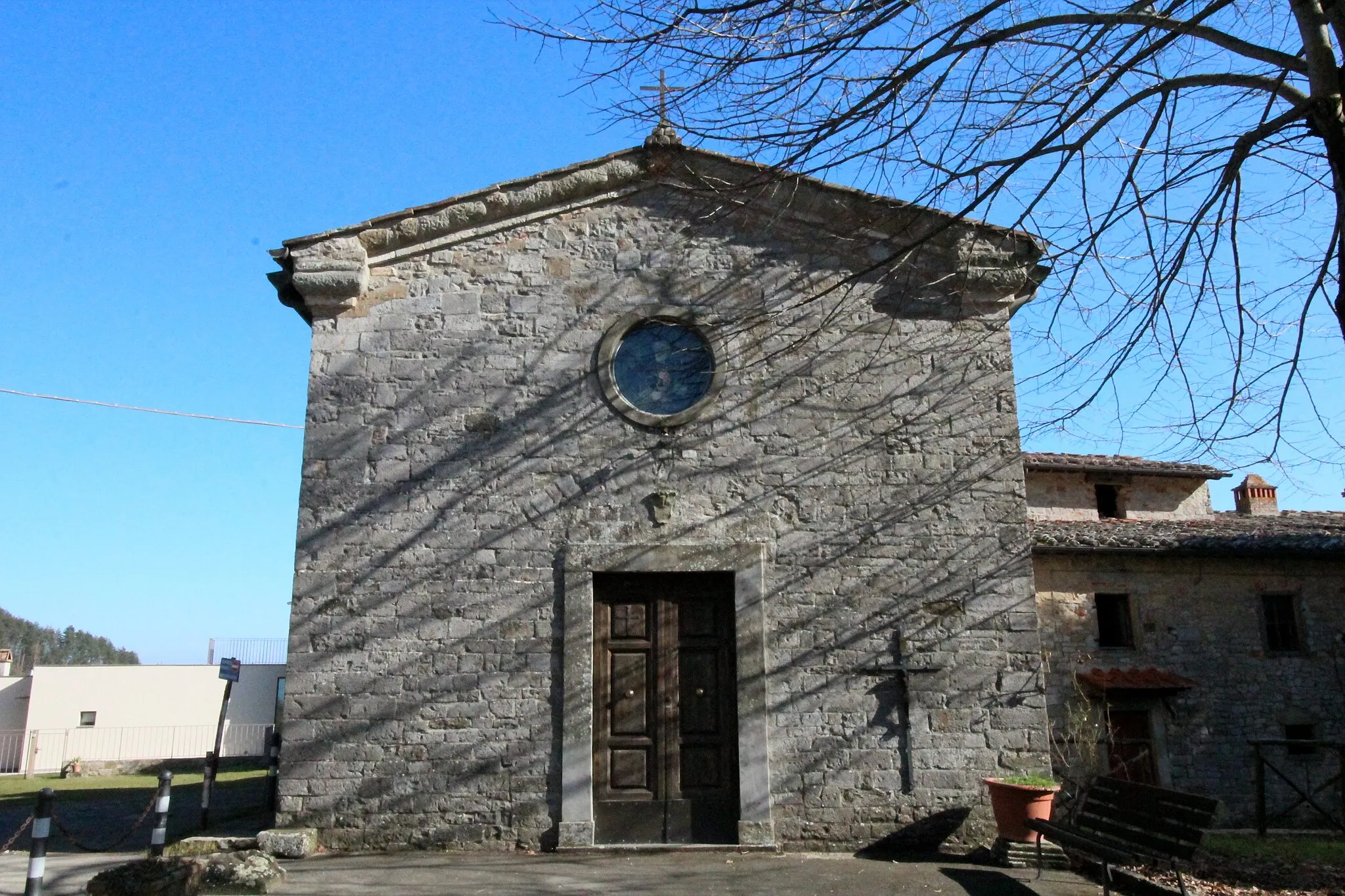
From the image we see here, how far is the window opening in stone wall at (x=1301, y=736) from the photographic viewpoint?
14.2 meters

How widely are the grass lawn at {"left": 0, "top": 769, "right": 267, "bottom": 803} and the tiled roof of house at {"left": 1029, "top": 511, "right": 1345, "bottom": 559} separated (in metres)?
14.6

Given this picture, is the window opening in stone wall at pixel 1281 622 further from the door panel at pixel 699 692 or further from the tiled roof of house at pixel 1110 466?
the door panel at pixel 699 692

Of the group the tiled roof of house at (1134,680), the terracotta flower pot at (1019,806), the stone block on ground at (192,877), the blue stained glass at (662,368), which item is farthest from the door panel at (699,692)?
the tiled roof of house at (1134,680)

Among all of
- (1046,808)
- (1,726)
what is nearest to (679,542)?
(1046,808)

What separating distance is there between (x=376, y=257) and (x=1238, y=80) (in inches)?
270

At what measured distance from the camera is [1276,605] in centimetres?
1481

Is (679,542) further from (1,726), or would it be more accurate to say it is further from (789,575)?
(1,726)

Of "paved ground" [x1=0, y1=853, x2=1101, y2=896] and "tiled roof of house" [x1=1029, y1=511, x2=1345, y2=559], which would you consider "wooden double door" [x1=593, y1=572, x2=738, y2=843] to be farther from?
"tiled roof of house" [x1=1029, y1=511, x2=1345, y2=559]

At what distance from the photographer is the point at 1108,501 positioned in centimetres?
1775

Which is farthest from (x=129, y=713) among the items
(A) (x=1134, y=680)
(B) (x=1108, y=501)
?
(A) (x=1134, y=680)

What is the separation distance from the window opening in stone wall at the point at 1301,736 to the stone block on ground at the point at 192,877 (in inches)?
550

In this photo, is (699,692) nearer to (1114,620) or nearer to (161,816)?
(161,816)

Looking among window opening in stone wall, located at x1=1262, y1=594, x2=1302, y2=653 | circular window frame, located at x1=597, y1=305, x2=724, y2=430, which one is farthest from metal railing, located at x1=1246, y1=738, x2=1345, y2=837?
circular window frame, located at x1=597, y1=305, x2=724, y2=430

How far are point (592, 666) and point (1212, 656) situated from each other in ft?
34.5
